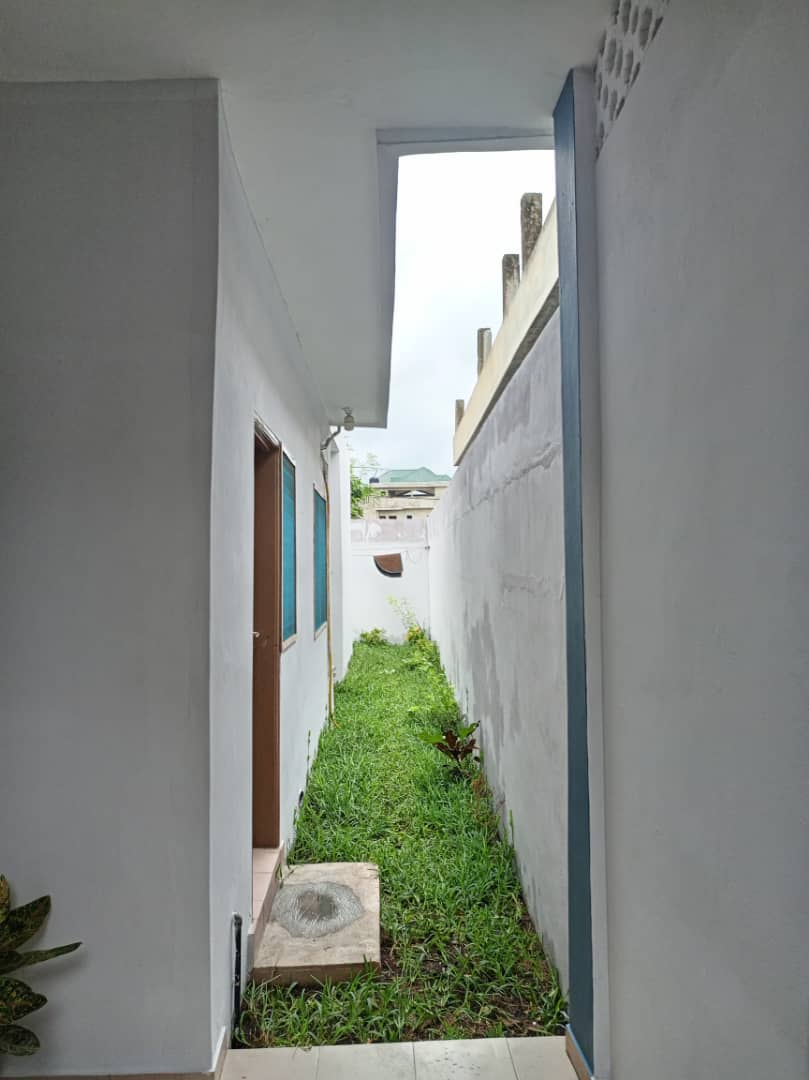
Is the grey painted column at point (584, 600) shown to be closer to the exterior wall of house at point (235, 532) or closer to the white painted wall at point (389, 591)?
the exterior wall of house at point (235, 532)

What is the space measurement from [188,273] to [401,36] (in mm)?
841

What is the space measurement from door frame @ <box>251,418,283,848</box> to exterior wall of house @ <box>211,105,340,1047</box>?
0.12 m

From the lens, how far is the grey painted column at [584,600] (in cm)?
191

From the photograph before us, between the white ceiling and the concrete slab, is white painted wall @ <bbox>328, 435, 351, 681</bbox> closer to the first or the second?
the concrete slab

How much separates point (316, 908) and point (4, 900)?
1371 millimetres

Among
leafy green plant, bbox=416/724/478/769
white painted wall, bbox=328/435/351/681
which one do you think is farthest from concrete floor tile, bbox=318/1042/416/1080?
white painted wall, bbox=328/435/351/681

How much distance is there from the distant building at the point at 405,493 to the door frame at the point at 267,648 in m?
14.7

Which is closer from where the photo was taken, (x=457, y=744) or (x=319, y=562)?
(x=457, y=744)

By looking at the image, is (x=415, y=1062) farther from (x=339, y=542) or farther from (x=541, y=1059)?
(x=339, y=542)

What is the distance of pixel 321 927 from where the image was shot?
2762 millimetres

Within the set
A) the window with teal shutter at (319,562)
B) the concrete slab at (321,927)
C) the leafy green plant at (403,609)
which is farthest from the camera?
the leafy green plant at (403,609)

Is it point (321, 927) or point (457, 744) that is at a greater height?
point (457, 744)

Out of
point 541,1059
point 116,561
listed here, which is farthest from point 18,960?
point 541,1059

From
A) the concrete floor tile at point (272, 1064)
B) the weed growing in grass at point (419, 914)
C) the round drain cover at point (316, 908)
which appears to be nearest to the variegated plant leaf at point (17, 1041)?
the concrete floor tile at point (272, 1064)
